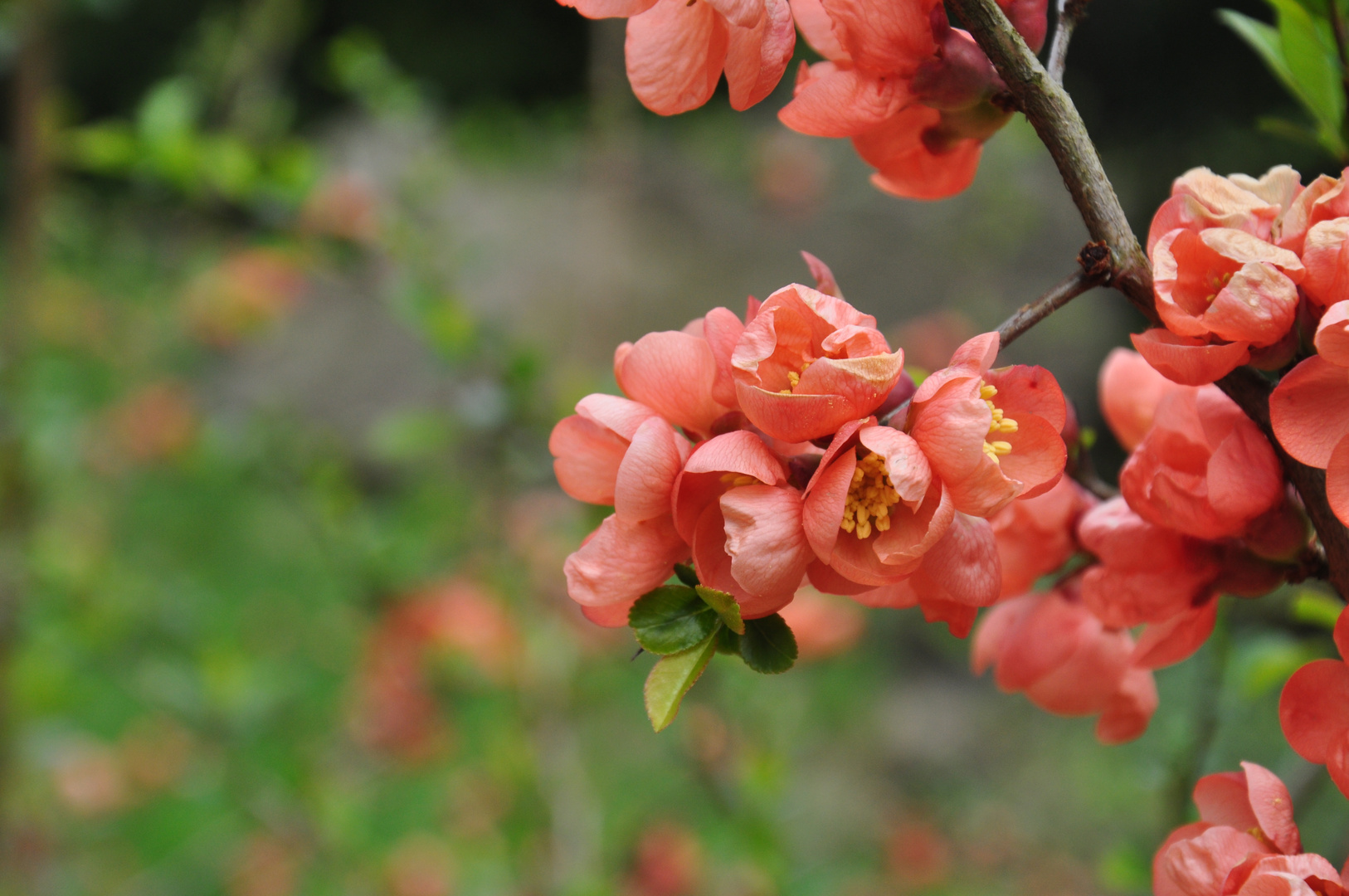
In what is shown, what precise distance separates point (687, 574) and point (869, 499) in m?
0.05

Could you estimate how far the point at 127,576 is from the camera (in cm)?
146

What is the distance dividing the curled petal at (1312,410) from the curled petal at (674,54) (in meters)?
0.15

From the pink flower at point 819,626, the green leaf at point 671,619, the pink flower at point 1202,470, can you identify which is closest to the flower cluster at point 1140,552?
the pink flower at point 1202,470

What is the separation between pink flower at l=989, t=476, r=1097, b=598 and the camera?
28 cm

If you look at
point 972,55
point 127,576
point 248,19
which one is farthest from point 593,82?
point 972,55

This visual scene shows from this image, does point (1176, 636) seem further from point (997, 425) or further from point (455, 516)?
point (455, 516)

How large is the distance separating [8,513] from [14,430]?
71 millimetres

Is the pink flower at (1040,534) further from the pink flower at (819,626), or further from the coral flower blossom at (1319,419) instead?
the pink flower at (819,626)

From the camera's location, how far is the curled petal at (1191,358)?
21 centimetres

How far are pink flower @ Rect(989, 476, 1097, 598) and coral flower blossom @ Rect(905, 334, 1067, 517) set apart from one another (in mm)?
57

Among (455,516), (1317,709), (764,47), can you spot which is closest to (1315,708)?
(1317,709)

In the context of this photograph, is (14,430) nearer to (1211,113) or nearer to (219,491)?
(1211,113)

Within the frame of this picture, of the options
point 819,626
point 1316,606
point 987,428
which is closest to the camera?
point 987,428

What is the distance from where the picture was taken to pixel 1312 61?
0.33 m
